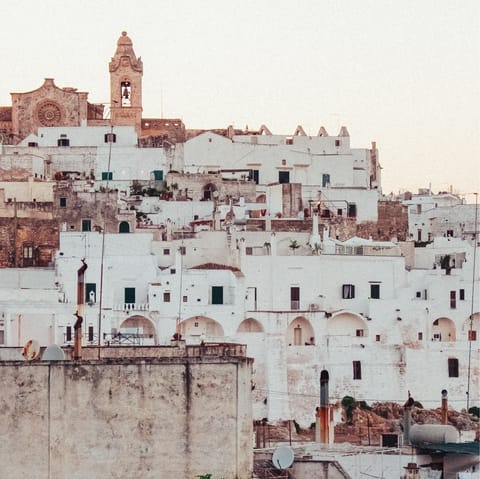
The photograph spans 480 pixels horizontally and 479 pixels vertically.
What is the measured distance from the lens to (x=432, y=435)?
2848cm

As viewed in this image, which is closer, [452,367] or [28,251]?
[452,367]

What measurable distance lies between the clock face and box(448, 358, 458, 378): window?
62.4ft

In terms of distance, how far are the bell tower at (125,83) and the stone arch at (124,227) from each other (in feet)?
33.7

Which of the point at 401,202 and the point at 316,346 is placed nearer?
the point at 316,346

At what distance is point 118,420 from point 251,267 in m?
27.4

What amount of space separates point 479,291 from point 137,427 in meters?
28.6

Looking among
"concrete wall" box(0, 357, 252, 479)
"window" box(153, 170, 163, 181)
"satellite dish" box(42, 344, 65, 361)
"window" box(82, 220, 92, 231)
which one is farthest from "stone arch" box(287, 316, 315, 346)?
"concrete wall" box(0, 357, 252, 479)

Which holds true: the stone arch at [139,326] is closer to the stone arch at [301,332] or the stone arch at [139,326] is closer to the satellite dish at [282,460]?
the stone arch at [301,332]

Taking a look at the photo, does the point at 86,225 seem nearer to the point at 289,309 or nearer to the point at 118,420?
the point at 289,309

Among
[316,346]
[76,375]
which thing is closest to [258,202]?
[316,346]

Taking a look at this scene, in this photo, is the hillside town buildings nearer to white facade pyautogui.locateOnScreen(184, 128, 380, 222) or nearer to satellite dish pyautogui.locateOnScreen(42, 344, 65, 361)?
white facade pyautogui.locateOnScreen(184, 128, 380, 222)

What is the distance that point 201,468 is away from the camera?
21000 mm

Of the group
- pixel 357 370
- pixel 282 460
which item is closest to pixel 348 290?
pixel 357 370

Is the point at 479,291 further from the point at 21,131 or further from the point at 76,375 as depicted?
the point at 76,375
